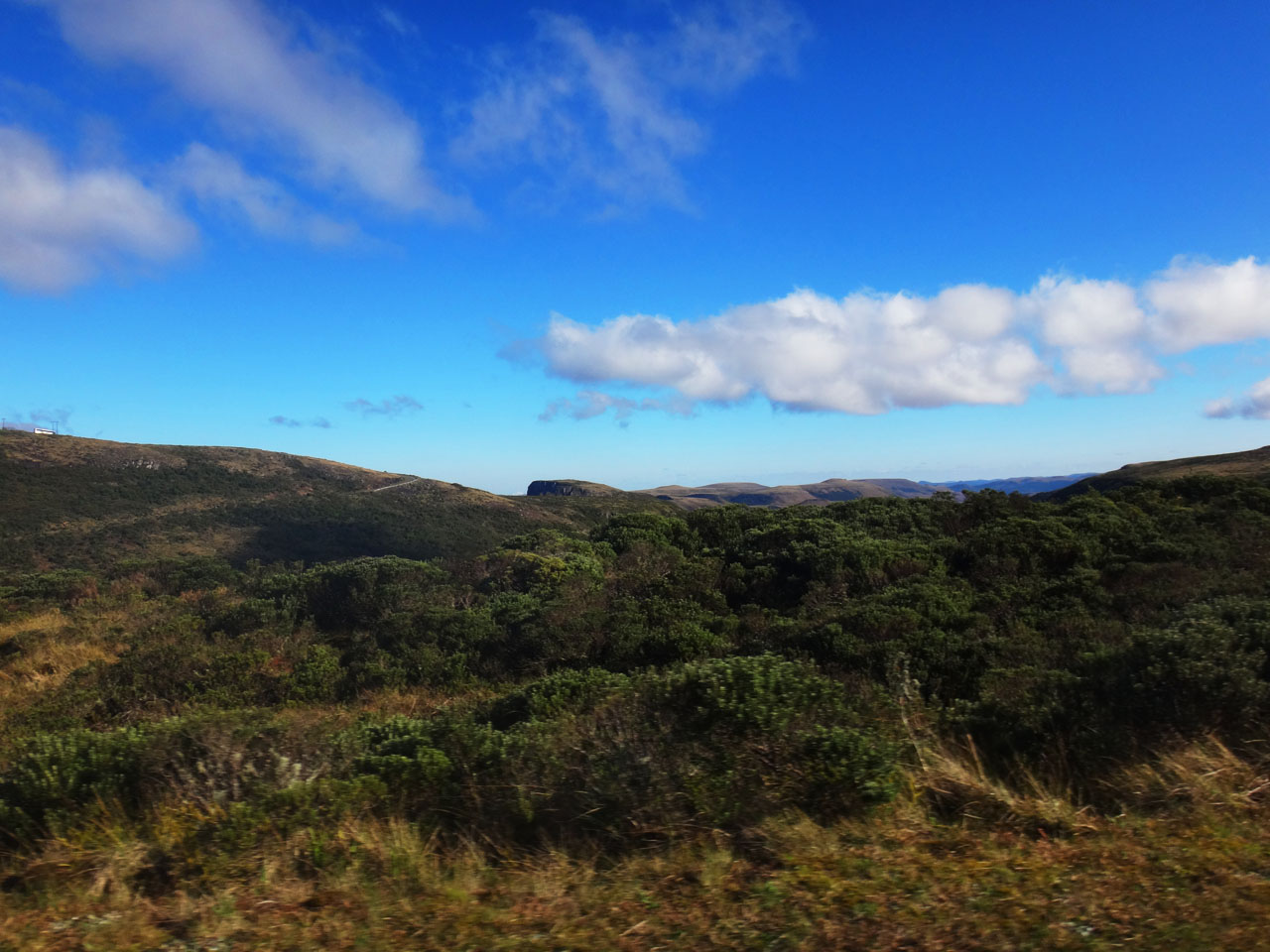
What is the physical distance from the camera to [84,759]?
5.20 metres

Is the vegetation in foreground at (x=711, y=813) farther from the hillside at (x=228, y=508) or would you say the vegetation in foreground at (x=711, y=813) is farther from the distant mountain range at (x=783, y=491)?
the distant mountain range at (x=783, y=491)

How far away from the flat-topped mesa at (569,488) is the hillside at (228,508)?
407 inches

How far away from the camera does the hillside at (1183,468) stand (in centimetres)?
3341

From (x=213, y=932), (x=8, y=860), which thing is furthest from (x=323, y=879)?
(x=8, y=860)

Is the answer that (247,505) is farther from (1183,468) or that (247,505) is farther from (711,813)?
(1183,468)

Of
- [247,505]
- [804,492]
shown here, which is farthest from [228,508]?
[804,492]

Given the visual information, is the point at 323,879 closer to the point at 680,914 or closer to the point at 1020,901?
the point at 680,914

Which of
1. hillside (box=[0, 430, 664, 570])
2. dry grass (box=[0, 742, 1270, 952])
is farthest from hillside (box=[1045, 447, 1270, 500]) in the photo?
dry grass (box=[0, 742, 1270, 952])

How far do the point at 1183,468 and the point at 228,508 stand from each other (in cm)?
6655

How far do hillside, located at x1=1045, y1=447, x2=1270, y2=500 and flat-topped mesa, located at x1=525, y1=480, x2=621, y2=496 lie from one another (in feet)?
172

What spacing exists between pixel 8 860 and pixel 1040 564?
14416mm

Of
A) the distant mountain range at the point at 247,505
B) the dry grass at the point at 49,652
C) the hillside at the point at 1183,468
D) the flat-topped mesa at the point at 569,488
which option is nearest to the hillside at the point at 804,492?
the flat-topped mesa at the point at 569,488

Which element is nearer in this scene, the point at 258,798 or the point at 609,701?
the point at 258,798

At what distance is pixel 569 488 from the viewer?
320ft
